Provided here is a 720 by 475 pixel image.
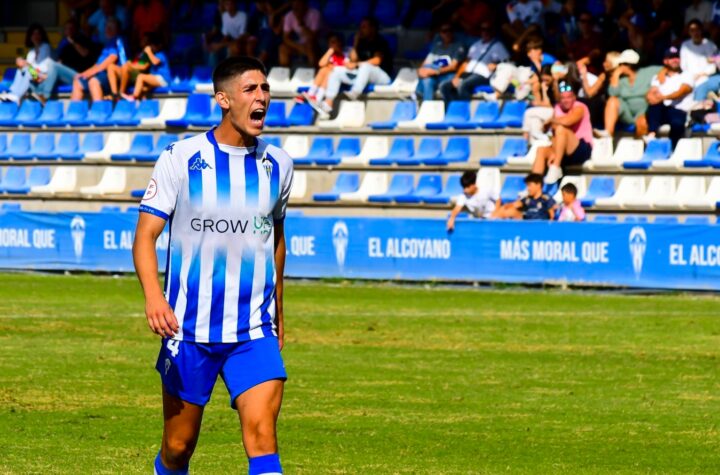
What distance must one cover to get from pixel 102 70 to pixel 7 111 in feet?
8.01

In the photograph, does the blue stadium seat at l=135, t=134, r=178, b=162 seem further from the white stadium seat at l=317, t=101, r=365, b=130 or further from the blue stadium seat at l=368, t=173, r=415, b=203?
the blue stadium seat at l=368, t=173, r=415, b=203

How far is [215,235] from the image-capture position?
6.84 meters

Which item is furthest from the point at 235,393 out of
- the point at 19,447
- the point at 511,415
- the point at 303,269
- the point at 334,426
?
the point at 303,269

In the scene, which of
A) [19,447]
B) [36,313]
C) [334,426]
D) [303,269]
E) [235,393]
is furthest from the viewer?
[303,269]

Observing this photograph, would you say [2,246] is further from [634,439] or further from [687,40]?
[634,439]

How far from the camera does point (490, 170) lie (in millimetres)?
25078

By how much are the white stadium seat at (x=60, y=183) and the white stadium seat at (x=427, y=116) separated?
6690 mm

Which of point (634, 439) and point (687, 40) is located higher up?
point (687, 40)

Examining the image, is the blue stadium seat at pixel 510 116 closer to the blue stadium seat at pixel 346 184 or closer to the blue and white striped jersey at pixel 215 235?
the blue stadium seat at pixel 346 184

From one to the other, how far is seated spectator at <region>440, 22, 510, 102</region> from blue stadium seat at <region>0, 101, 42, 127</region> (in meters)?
9.26

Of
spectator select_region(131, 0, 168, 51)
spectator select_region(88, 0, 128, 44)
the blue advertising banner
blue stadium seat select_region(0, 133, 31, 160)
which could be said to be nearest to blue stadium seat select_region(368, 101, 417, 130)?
the blue advertising banner

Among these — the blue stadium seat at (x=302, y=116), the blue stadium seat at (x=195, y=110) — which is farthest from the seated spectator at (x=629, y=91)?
the blue stadium seat at (x=195, y=110)

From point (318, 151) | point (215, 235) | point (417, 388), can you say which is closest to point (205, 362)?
point (215, 235)

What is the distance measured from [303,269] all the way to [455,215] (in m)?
2.63
